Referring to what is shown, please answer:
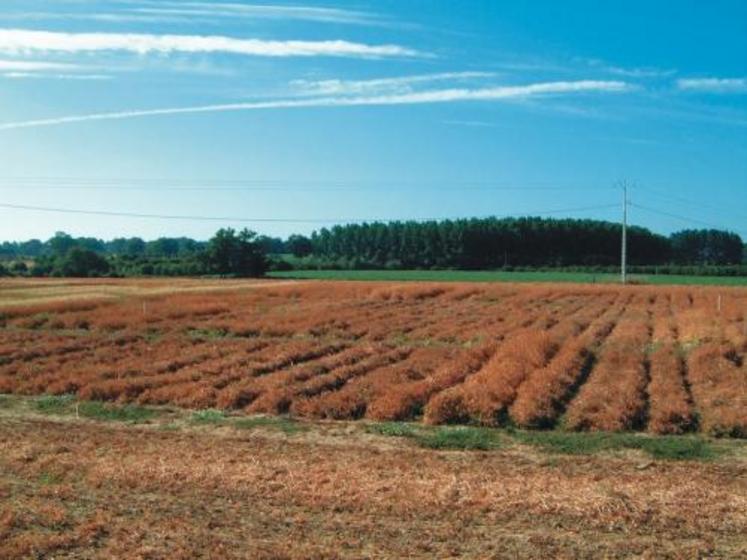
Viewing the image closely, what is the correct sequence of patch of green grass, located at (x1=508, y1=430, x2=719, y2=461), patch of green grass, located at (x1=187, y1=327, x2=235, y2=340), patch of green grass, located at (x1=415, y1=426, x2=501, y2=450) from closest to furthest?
1. patch of green grass, located at (x1=508, y1=430, x2=719, y2=461)
2. patch of green grass, located at (x1=415, y1=426, x2=501, y2=450)
3. patch of green grass, located at (x1=187, y1=327, x2=235, y2=340)

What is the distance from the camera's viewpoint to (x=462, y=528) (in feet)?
28.8

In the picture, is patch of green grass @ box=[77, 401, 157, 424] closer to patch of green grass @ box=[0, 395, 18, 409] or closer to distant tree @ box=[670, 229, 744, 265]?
patch of green grass @ box=[0, 395, 18, 409]

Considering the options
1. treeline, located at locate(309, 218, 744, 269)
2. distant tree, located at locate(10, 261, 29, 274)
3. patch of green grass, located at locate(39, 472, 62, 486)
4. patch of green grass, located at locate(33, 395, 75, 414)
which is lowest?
patch of green grass, located at locate(33, 395, 75, 414)

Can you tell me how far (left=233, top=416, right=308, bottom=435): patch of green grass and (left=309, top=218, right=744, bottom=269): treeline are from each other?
418ft

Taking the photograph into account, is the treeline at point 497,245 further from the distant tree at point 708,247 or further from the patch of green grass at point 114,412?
the patch of green grass at point 114,412

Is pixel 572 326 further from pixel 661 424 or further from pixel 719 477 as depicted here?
pixel 719 477

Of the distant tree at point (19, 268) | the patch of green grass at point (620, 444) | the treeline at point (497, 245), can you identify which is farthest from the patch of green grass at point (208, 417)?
the treeline at point (497, 245)

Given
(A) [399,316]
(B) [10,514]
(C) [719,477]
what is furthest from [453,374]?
(A) [399,316]

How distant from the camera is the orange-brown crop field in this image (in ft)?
53.8

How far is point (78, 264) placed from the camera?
383 feet

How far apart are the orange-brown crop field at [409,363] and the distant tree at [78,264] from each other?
72.3 meters

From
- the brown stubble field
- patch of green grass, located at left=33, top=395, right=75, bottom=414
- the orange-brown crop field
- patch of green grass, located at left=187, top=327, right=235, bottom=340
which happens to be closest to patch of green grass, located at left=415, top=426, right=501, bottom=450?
the brown stubble field

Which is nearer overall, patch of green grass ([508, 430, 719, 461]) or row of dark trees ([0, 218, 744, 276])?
patch of green grass ([508, 430, 719, 461])

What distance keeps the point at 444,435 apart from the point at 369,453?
7.28 feet
